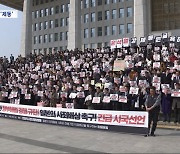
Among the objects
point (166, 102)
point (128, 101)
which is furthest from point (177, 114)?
point (128, 101)

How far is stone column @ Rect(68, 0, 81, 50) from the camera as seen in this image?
45.6 m

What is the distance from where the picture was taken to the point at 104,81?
18.3 m

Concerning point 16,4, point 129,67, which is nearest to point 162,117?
point 129,67

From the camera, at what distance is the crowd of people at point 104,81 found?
52.0 feet

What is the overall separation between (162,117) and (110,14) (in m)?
57.7

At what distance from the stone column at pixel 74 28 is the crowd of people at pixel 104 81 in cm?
1815

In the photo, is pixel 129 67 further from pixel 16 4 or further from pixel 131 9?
pixel 16 4

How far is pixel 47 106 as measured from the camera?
18.8m

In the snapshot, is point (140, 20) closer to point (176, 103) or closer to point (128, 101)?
point (128, 101)

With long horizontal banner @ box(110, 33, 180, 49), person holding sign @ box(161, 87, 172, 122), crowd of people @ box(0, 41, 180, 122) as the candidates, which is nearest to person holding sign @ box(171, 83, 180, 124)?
crowd of people @ box(0, 41, 180, 122)

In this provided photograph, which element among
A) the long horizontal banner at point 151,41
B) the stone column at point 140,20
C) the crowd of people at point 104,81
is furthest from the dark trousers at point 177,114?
the stone column at point 140,20

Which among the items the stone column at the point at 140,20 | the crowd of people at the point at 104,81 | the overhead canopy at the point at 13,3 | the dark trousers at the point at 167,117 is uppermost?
the overhead canopy at the point at 13,3

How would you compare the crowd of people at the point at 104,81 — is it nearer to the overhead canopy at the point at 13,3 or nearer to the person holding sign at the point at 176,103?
the person holding sign at the point at 176,103

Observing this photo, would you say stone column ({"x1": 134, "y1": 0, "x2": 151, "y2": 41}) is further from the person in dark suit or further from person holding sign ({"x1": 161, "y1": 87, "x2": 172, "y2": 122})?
person holding sign ({"x1": 161, "y1": 87, "x2": 172, "y2": 122})
